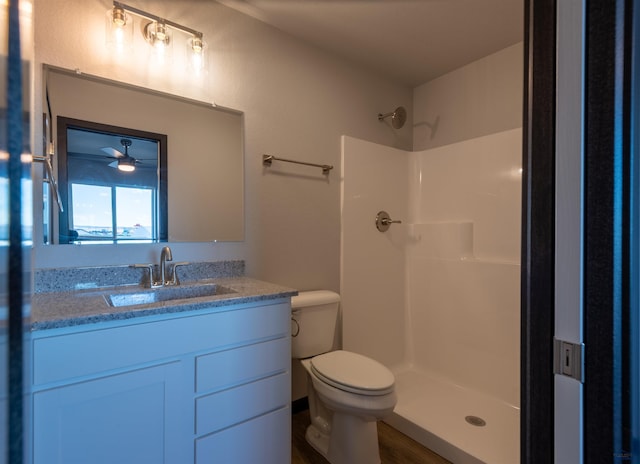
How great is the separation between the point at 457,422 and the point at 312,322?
1007mm

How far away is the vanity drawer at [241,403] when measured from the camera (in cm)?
117

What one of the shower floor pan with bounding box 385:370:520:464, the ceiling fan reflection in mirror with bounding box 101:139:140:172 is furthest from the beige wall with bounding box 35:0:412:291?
the shower floor pan with bounding box 385:370:520:464

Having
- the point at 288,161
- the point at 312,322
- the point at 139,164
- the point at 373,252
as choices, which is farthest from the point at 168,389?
the point at 373,252

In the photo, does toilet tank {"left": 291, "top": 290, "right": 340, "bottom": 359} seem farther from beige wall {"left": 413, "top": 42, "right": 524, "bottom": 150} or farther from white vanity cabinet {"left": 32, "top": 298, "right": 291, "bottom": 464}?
beige wall {"left": 413, "top": 42, "right": 524, "bottom": 150}

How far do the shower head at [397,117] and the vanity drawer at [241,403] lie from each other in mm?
1915

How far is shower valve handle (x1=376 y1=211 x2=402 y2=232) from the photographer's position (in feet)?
7.89

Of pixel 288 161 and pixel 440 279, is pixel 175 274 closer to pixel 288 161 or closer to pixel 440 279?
pixel 288 161

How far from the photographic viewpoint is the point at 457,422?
1.83 m

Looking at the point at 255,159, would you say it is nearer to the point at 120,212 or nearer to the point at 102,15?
the point at 120,212

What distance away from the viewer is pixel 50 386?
904mm

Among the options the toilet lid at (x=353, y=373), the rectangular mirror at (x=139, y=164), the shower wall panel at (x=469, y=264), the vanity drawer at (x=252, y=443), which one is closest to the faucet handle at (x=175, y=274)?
the rectangular mirror at (x=139, y=164)

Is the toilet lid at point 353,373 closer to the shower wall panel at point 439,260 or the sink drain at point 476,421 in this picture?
the shower wall panel at point 439,260

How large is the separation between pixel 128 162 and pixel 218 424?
120 centimetres

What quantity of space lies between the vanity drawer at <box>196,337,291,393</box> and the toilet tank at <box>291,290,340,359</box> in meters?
0.39
